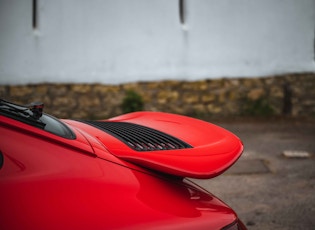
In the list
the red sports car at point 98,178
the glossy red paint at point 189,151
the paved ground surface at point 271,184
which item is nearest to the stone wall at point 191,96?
the paved ground surface at point 271,184

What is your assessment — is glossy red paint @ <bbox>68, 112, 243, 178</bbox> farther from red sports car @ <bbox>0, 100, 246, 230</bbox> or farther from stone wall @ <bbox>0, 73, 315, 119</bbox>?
stone wall @ <bbox>0, 73, 315, 119</bbox>

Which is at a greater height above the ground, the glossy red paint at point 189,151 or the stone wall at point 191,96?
the glossy red paint at point 189,151

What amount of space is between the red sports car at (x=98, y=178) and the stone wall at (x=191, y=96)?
603 cm

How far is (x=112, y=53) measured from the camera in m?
7.36

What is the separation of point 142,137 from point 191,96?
20.2 ft

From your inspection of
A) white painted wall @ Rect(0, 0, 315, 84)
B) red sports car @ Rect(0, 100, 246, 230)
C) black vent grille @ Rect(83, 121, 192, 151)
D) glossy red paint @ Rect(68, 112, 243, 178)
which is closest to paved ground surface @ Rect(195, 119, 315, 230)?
glossy red paint @ Rect(68, 112, 243, 178)

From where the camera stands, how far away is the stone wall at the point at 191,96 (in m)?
7.45

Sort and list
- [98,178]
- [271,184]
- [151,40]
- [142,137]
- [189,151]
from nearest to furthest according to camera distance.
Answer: [98,178]
[189,151]
[142,137]
[271,184]
[151,40]

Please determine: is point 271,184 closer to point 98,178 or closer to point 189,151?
point 189,151

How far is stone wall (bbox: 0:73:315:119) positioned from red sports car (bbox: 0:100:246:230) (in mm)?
6026

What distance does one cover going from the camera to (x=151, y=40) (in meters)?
7.40

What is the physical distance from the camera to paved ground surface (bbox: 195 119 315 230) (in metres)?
3.21

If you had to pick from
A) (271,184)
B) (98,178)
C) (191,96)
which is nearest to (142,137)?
(98,178)

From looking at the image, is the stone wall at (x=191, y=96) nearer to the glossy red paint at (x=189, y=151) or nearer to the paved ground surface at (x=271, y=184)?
the paved ground surface at (x=271, y=184)
